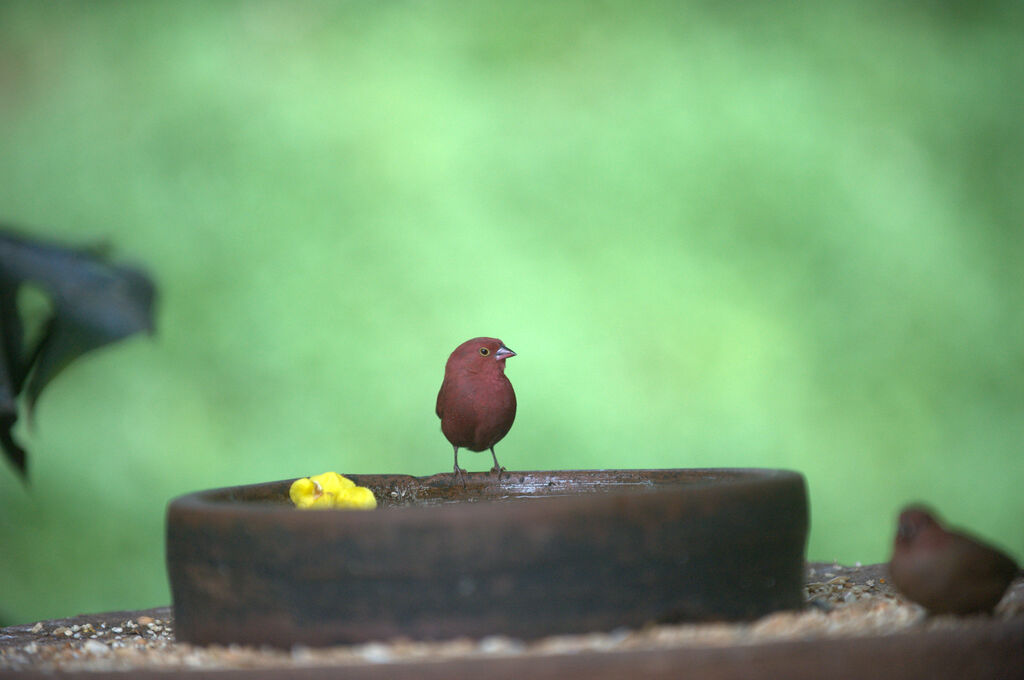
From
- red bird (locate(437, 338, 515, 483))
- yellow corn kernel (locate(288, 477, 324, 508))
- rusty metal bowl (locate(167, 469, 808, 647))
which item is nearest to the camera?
rusty metal bowl (locate(167, 469, 808, 647))

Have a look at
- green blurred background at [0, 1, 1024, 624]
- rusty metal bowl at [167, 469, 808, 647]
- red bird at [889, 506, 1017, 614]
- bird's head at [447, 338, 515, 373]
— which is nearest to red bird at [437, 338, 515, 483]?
bird's head at [447, 338, 515, 373]

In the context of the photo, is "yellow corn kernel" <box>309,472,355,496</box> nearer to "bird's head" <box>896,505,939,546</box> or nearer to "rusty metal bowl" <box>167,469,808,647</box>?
"rusty metal bowl" <box>167,469,808,647</box>

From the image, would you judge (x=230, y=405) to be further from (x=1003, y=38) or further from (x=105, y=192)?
(x=1003, y=38)

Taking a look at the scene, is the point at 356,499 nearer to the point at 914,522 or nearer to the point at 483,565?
the point at 483,565

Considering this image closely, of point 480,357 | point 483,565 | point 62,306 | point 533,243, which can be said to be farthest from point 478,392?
point 533,243

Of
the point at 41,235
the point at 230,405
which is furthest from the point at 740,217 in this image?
the point at 41,235

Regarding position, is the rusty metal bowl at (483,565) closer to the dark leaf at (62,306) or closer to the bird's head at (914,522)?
the bird's head at (914,522)

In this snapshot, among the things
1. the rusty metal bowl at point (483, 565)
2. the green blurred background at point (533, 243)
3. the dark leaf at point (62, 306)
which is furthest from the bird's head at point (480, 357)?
the green blurred background at point (533, 243)
